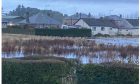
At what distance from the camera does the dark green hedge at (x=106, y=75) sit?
25.5 feet

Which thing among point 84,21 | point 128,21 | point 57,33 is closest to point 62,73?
point 57,33

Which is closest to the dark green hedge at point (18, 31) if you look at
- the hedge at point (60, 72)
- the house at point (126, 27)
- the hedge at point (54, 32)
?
the hedge at point (54, 32)

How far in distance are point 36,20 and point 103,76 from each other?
56.5 metres

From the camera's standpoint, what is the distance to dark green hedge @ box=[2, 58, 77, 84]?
25.7ft

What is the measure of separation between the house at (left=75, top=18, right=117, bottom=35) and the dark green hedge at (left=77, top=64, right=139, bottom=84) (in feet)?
173

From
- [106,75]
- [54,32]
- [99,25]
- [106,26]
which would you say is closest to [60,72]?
[106,75]

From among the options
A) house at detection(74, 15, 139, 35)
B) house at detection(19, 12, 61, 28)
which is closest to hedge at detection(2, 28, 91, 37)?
house at detection(74, 15, 139, 35)

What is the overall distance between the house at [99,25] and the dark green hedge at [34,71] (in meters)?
52.8

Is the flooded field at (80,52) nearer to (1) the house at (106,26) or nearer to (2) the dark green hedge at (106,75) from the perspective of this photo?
(2) the dark green hedge at (106,75)

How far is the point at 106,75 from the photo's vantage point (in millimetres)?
8023

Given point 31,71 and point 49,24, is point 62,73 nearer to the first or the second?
point 31,71

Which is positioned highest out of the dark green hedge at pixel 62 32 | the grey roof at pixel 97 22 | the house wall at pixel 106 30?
the grey roof at pixel 97 22

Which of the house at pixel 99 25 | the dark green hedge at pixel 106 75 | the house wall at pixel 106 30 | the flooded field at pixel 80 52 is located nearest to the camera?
the dark green hedge at pixel 106 75

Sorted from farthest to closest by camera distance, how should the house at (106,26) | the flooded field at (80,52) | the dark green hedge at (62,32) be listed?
the house at (106,26), the dark green hedge at (62,32), the flooded field at (80,52)
